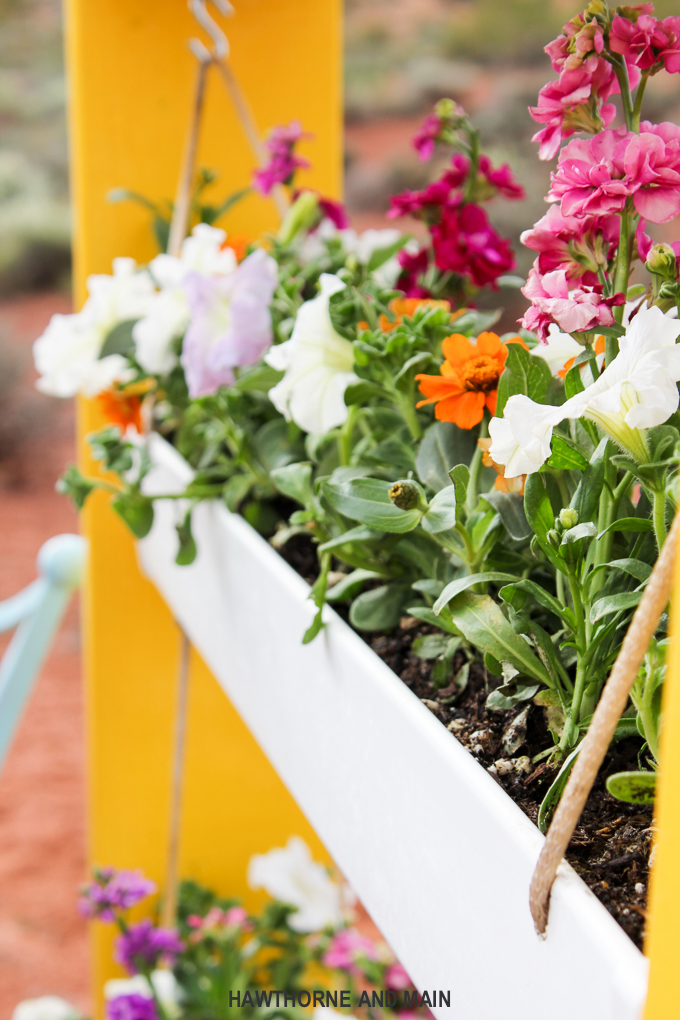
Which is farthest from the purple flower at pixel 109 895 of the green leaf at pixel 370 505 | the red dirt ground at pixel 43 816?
the red dirt ground at pixel 43 816

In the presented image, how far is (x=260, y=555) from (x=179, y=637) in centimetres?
52

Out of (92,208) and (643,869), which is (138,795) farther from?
(643,869)

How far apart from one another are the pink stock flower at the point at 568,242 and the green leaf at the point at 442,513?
98 mm

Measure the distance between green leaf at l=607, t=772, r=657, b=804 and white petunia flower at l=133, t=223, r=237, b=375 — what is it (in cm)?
51

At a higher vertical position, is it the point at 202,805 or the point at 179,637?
the point at 179,637

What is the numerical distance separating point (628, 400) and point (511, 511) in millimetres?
112

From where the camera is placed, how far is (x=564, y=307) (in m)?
0.32

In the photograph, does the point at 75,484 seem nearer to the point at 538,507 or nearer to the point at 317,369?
the point at 317,369

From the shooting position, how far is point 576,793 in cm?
24

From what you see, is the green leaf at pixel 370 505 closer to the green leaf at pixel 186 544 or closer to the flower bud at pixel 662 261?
the flower bud at pixel 662 261

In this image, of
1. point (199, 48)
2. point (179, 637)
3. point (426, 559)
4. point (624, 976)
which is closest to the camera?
point (624, 976)

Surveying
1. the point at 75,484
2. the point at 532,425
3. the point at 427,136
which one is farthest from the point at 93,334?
the point at 532,425

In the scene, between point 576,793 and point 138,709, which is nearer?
point 576,793

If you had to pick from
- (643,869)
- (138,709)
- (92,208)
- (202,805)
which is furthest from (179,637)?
(643,869)
